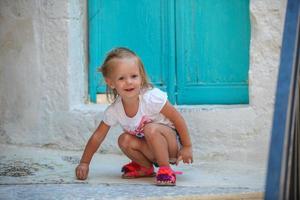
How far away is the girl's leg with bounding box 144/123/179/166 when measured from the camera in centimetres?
317

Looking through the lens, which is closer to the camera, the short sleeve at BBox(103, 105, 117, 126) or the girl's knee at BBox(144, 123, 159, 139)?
the girl's knee at BBox(144, 123, 159, 139)

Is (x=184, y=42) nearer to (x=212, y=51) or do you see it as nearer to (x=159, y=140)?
(x=212, y=51)

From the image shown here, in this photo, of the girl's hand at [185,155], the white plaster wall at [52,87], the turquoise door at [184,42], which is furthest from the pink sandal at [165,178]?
the turquoise door at [184,42]

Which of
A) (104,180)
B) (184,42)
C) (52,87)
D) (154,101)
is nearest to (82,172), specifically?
(104,180)

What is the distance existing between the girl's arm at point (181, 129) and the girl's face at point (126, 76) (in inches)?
7.7

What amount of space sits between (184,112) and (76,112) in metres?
0.72

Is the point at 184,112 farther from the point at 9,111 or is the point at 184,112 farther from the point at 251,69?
the point at 9,111

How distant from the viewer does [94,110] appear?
4.09 meters

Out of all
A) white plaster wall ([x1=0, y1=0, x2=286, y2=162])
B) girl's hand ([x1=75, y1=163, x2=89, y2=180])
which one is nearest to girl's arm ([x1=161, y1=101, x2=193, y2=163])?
girl's hand ([x1=75, y1=163, x2=89, y2=180])

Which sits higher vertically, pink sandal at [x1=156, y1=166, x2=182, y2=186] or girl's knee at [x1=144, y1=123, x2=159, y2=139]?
girl's knee at [x1=144, y1=123, x2=159, y2=139]

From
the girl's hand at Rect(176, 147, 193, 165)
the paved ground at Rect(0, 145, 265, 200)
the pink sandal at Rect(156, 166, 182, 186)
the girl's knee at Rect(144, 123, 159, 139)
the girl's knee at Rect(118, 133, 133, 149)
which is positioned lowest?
the paved ground at Rect(0, 145, 265, 200)

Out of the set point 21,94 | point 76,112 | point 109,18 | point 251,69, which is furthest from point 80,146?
point 251,69

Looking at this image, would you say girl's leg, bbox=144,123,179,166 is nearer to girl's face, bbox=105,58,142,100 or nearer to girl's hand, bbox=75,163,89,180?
girl's face, bbox=105,58,142,100

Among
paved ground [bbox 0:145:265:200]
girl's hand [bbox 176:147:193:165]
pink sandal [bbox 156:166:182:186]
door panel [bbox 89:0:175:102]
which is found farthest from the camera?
door panel [bbox 89:0:175:102]
